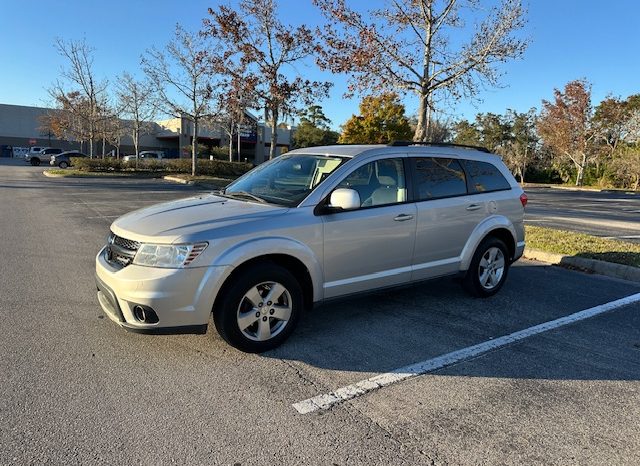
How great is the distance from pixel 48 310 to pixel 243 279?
2.46 meters

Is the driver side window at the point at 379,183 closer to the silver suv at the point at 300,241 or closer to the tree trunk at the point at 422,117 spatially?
the silver suv at the point at 300,241

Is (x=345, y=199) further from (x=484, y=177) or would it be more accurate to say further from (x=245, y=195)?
(x=484, y=177)

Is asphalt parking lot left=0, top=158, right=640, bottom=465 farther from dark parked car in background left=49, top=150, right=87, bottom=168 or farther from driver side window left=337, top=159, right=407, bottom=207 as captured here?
dark parked car in background left=49, top=150, right=87, bottom=168

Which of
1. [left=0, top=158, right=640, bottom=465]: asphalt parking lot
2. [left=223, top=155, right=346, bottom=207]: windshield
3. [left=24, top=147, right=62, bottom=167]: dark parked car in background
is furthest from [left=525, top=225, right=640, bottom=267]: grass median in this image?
[left=24, top=147, right=62, bottom=167]: dark parked car in background

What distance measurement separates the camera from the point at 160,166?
36156mm

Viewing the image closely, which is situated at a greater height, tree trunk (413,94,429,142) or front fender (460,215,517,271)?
tree trunk (413,94,429,142)

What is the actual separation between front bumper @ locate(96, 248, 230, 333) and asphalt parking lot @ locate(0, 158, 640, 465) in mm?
352

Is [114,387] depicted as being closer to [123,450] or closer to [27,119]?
[123,450]

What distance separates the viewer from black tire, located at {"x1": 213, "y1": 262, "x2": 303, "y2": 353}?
3805 millimetres

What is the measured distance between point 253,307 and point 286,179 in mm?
1481

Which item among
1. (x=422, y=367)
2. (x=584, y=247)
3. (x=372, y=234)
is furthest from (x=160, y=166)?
(x=422, y=367)

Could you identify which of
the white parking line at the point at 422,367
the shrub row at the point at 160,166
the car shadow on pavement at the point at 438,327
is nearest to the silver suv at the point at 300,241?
the car shadow on pavement at the point at 438,327

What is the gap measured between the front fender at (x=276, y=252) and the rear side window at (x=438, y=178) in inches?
59.0

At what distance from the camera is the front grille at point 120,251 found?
3809 mm
